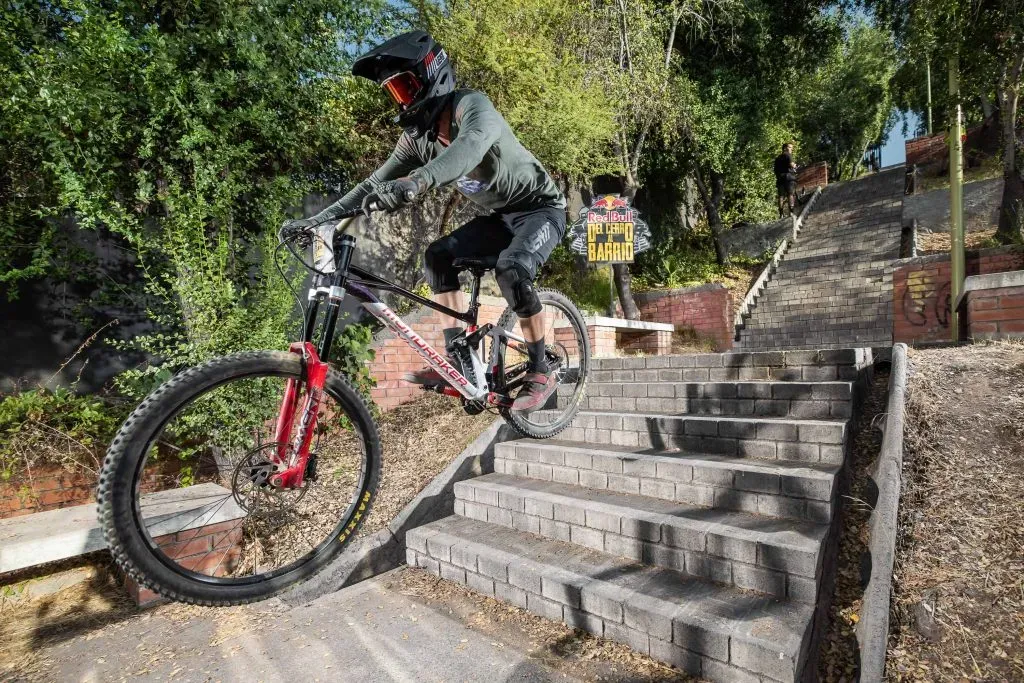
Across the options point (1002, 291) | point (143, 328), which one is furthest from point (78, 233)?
point (1002, 291)

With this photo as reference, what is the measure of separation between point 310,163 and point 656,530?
5.94 metres

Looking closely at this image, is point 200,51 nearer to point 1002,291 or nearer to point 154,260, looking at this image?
point 154,260

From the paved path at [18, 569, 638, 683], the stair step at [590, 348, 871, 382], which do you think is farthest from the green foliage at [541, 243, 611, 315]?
the paved path at [18, 569, 638, 683]

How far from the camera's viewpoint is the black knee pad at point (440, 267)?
279 centimetres

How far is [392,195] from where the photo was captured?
176 cm

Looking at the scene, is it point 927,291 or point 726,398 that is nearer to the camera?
point 726,398

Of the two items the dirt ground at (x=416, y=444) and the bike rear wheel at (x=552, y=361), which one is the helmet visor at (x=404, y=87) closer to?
the bike rear wheel at (x=552, y=361)

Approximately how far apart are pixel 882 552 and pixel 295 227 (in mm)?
2810

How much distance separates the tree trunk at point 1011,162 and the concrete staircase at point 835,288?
71.2 inches

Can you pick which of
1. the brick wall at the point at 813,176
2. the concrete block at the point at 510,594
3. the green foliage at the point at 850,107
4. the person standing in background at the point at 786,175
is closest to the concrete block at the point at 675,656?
the concrete block at the point at 510,594

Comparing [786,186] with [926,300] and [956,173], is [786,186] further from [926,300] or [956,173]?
[956,173]

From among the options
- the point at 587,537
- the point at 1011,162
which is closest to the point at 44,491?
the point at 587,537

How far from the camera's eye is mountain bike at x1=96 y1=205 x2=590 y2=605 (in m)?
1.53

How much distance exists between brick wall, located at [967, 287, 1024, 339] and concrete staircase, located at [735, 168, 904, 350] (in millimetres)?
4401
